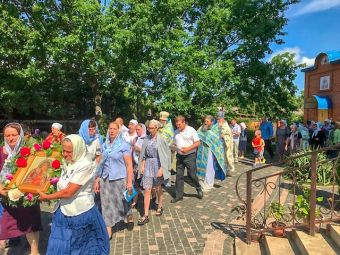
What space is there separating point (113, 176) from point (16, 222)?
1443 millimetres

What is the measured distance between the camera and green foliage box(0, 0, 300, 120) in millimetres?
13406

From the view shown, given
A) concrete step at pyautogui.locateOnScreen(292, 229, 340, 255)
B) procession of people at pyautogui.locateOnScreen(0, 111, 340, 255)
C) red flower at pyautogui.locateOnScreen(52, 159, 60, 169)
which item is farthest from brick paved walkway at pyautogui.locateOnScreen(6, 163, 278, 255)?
red flower at pyautogui.locateOnScreen(52, 159, 60, 169)

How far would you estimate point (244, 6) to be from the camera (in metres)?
17.2

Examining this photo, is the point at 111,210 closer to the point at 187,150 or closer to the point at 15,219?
the point at 15,219

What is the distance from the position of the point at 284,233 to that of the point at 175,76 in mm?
10651

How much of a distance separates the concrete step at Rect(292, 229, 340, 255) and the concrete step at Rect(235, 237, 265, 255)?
0.54 metres

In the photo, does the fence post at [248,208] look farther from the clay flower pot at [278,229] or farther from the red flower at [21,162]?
the red flower at [21,162]

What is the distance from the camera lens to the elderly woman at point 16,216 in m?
4.54

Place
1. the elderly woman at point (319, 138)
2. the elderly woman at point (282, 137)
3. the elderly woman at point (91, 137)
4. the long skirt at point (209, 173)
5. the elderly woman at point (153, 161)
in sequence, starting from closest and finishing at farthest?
the elderly woman at point (91, 137)
the elderly woman at point (153, 161)
the long skirt at point (209, 173)
the elderly woman at point (319, 138)
the elderly woman at point (282, 137)

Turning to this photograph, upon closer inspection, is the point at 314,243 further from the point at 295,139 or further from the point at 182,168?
the point at 295,139

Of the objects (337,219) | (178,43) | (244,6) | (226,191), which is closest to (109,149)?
(337,219)

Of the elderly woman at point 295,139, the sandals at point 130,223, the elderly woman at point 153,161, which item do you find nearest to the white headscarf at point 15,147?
the sandals at point 130,223

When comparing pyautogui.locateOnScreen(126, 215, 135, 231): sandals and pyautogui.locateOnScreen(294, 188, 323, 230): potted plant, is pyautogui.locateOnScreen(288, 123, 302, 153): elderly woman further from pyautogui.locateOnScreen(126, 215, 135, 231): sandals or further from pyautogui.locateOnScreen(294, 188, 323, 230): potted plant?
pyautogui.locateOnScreen(126, 215, 135, 231): sandals

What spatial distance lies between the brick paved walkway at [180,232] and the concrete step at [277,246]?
528 millimetres
